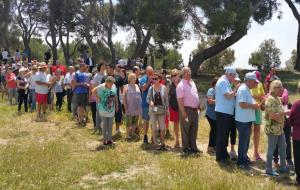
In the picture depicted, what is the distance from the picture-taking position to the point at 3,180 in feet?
24.6

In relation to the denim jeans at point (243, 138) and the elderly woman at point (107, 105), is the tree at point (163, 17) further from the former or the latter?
the denim jeans at point (243, 138)

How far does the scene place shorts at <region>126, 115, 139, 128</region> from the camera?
37.0 feet

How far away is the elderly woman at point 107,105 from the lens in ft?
34.3

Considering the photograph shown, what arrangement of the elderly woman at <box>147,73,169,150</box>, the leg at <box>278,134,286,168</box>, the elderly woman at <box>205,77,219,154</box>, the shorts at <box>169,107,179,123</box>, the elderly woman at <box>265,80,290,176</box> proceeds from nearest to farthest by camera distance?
the elderly woman at <box>265,80,290,176</box>, the leg at <box>278,134,286,168</box>, the elderly woman at <box>205,77,219,154</box>, the elderly woman at <box>147,73,169,150</box>, the shorts at <box>169,107,179,123</box>

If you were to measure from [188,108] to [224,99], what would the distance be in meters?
1.06

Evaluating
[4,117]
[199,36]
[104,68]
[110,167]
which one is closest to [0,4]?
[199,36]

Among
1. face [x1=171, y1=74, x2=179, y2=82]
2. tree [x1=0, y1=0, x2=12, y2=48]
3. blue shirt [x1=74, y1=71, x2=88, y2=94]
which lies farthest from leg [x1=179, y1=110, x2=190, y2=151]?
tree [x1=0, y1=0, x2=12, y2=48]

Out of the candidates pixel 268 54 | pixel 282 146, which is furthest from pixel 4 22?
pixel 282 146

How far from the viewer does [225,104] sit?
29.0 feet

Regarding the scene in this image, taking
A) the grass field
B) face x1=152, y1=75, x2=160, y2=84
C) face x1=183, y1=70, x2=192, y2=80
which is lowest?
the grass field

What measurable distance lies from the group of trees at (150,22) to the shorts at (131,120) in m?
13.6

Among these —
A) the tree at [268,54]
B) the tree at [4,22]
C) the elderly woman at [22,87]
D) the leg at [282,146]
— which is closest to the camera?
the leg at [282,146]

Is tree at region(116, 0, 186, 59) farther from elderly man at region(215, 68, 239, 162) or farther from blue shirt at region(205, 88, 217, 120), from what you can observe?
elderly man at region(215, 68, 239, 162)

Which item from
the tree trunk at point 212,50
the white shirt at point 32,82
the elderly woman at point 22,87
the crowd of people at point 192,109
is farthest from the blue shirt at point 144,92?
the tree trunk at point 212,50
